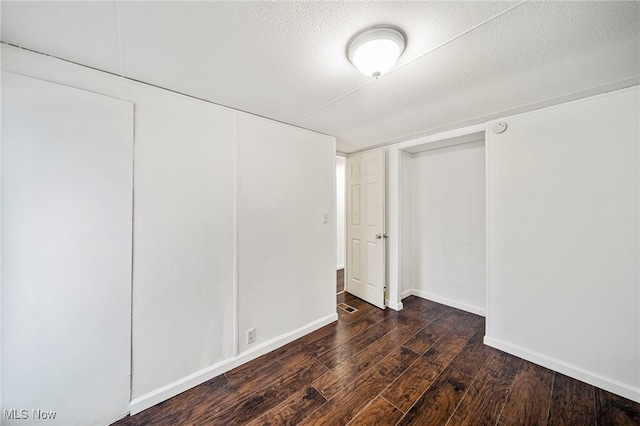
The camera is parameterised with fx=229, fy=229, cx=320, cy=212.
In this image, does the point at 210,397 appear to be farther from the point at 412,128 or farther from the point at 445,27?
the point at 412,128

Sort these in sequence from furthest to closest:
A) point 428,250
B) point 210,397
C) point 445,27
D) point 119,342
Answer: point 428,250, point 210,397, point 119,342, point 445,27

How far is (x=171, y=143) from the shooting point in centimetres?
169

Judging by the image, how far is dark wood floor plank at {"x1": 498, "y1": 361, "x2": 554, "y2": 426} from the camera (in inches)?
58.8

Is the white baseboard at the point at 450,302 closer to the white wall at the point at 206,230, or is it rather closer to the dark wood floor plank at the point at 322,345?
the dark wood floor plank at the point at 322,345

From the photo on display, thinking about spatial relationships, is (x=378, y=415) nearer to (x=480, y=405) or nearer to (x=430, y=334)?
(x=480, y=405)

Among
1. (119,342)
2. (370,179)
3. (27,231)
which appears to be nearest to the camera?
(27,231)

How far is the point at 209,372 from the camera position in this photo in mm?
1830

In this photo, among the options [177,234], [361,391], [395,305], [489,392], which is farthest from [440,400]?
[177,234]

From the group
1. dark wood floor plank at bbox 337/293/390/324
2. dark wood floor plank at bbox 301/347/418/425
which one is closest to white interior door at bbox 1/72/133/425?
dark wood floor plank at bbox 301/347/418/425

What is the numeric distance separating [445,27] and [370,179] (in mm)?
2144

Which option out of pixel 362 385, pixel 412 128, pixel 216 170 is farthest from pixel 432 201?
pixel 216 170

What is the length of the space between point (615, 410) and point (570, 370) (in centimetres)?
32

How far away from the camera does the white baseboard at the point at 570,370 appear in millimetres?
1643

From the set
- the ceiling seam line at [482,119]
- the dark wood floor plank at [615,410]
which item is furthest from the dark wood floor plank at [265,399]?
the ceiling seam line at [482,119]
